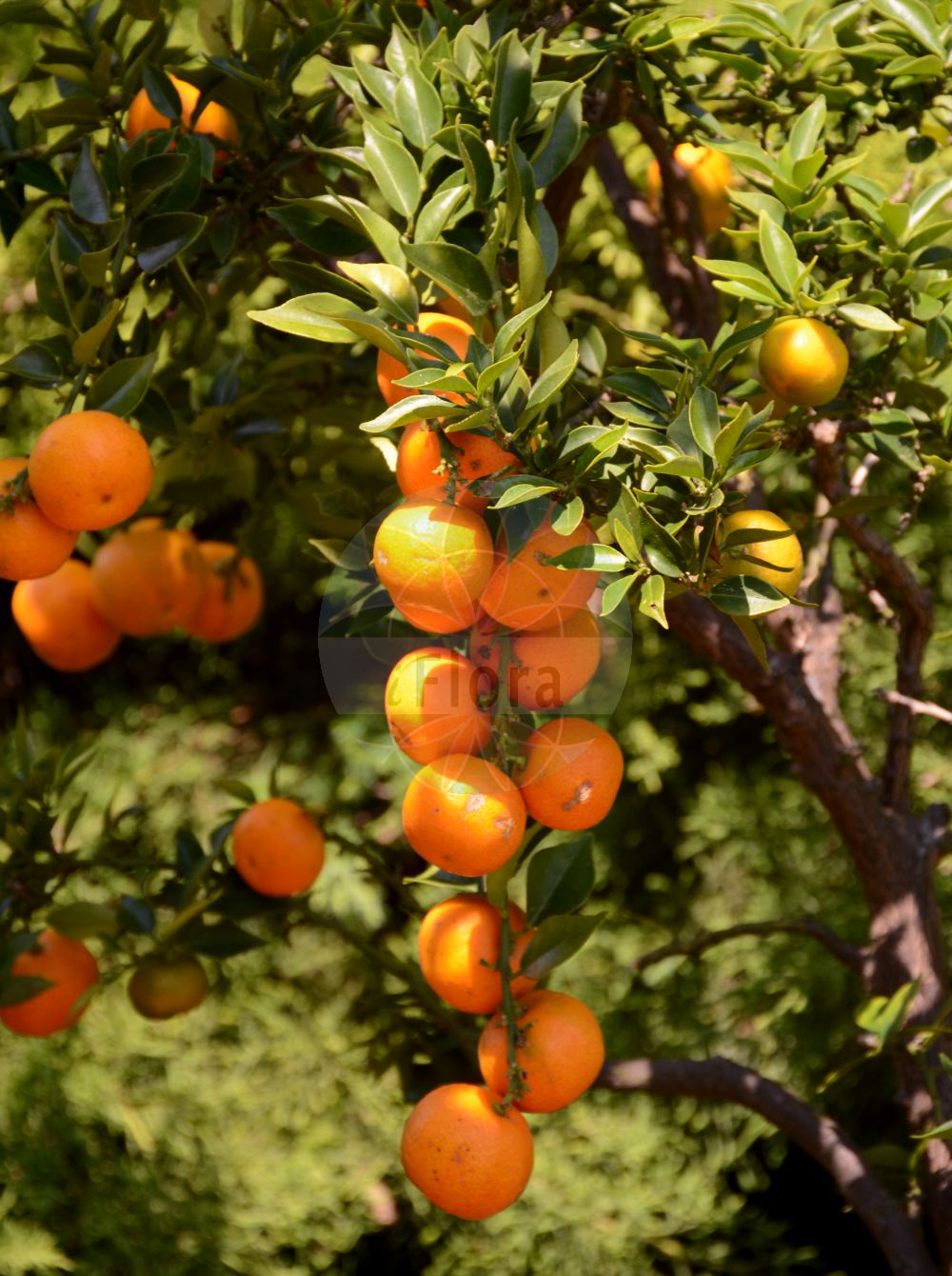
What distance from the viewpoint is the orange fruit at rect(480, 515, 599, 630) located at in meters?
0.45

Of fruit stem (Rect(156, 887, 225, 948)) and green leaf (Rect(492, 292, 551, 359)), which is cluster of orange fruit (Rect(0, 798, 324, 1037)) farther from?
green leaf (Rect(492, 292, 551, 359))

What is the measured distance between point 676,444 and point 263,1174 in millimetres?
791

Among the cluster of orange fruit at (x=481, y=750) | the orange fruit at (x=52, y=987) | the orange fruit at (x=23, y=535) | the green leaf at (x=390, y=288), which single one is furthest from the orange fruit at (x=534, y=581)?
the orange fruit at (x=52, y=987)

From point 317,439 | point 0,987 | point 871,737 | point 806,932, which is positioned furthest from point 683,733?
point 0,987

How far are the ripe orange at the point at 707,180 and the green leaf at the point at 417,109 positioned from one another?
36 centimetres

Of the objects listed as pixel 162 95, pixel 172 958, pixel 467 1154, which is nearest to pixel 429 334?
pixel 162 95

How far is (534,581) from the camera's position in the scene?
1.48 feet

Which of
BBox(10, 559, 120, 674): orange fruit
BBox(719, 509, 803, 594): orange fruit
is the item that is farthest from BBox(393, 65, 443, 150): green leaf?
BBox(10, 559, 120, 674): orange fruit

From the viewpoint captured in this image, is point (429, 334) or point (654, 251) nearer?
point (429, 334)

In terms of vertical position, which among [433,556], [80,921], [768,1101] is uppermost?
[433,556]

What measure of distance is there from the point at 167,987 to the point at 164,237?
0.45 m

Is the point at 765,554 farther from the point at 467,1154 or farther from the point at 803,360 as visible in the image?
the point at 467,1154

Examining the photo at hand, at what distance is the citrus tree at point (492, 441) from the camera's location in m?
0.45

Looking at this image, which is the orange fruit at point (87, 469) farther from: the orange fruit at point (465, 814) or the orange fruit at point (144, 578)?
the orange fruit at point (144, 578)
